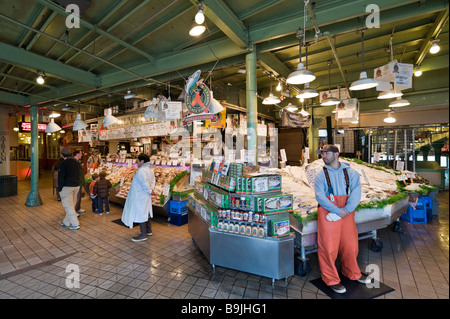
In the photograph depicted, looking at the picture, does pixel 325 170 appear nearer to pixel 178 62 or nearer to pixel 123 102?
pixel 178 62

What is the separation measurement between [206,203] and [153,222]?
9.91 ft

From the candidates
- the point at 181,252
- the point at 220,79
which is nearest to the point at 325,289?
the point at 181,252

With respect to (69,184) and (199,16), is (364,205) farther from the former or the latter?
(69,184)

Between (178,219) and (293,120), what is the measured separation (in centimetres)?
553

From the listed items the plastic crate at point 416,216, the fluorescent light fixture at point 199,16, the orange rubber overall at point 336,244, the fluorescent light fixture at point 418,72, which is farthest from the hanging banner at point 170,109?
the fluorescent light fixture at point 418,72

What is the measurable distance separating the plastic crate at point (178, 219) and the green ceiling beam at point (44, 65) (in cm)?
494

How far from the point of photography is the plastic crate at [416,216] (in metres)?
6.21

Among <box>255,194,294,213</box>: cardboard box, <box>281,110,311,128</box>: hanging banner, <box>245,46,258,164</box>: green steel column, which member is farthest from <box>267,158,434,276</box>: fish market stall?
<box>281,110,311,128</box>: hanging banner

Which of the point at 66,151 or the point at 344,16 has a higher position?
the point at 344,16


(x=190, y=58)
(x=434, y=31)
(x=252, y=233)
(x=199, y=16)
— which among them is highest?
(x=434, y=31)

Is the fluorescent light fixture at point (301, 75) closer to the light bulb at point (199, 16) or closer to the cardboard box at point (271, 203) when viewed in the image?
the light bulb at point (199, 16)

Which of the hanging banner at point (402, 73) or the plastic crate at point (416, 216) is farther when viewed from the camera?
the plastic crate at point (416, 216)

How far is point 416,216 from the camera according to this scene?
20.5ft

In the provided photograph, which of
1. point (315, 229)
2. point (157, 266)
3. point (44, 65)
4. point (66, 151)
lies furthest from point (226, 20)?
point (66, 151)
